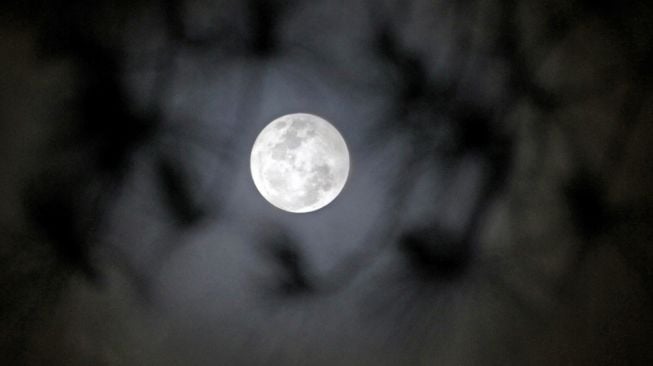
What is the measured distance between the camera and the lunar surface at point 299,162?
2188 mm

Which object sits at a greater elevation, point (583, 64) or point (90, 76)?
point (583, 64)

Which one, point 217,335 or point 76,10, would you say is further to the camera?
point 217,335

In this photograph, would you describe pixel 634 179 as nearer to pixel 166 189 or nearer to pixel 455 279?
pixel 455 279

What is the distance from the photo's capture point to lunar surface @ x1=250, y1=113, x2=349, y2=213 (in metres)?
2.19

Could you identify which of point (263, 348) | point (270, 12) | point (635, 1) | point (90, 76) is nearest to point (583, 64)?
point (635, 1)

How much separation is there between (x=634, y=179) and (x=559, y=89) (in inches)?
17.3

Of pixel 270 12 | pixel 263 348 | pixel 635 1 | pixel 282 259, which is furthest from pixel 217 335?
pixel 635 1

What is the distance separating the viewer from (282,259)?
266 centimetres

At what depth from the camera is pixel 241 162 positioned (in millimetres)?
2623

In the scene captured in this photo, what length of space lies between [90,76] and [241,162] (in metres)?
0.68

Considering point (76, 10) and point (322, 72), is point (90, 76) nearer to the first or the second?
point (76, 10)

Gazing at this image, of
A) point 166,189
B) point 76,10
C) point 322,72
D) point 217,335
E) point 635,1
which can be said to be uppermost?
point 635,1

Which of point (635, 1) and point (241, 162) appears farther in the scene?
point (241, 162)

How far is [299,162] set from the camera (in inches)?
85.9
